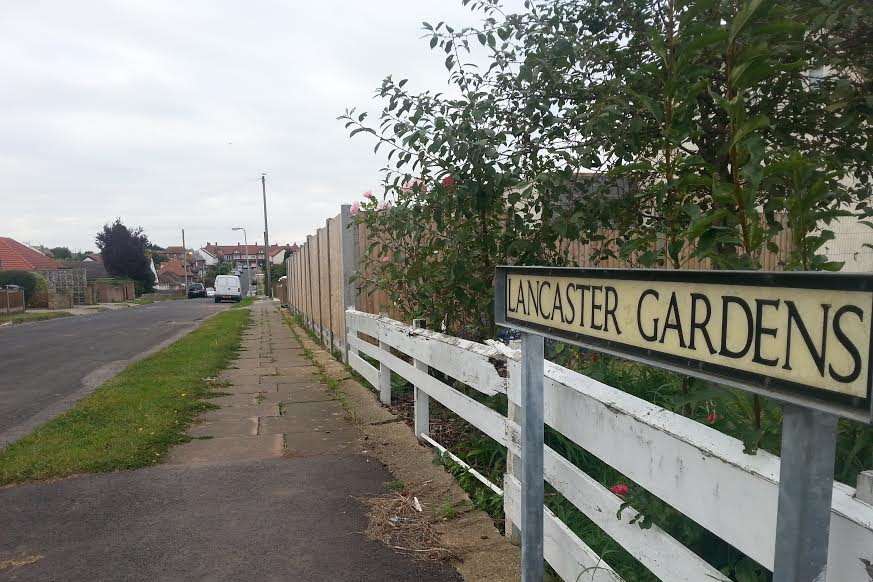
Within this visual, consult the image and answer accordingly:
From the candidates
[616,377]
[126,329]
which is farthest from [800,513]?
[126,329]

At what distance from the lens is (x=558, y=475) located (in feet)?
8.63

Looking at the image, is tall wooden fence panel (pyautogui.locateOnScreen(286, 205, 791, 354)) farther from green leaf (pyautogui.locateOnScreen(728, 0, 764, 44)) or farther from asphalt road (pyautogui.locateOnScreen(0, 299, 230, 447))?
green leaf (pyautogui.locateOnScreen(728, 0, 764, 44))

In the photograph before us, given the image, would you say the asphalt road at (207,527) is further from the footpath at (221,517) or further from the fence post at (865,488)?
the fence post at (865,488)

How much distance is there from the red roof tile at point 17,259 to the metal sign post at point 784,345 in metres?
53.4

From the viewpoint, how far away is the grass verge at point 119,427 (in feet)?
15.0

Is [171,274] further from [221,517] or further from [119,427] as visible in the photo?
[221,517]

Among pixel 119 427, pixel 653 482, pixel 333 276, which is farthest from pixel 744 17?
pixel 333 276

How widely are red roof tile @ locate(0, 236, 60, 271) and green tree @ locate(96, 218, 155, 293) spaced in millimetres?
5605

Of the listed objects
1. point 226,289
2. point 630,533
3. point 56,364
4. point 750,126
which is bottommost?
point 226,289

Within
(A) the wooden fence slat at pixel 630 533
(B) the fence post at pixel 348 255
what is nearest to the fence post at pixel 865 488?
(A) the wooden fence slat at pixel 630 533

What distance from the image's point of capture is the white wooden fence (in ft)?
4.70

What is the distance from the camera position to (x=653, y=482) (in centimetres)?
193

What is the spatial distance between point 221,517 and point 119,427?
2523 millimetres

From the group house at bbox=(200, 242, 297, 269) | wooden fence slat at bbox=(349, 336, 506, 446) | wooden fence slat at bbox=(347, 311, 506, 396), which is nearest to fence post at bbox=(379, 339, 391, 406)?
wooden fence slat at bbox=(349, 336, 506, 446)
